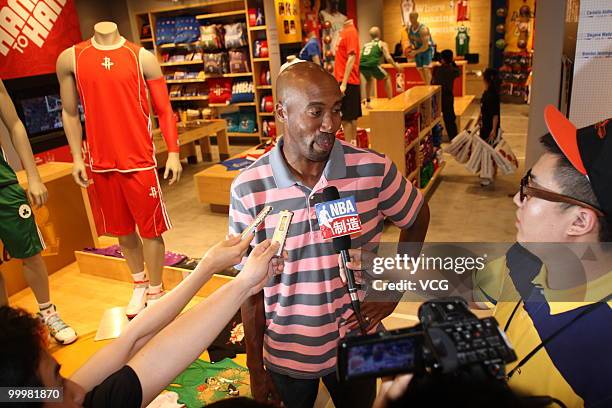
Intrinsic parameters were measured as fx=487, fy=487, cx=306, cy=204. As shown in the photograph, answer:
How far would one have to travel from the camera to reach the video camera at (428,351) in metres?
0.67

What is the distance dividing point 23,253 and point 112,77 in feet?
3.67

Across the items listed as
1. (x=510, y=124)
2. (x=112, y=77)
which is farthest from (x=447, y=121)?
(x=112, y=77)

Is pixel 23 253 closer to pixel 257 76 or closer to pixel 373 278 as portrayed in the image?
pixel 373 278

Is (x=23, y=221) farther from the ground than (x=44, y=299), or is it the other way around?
(x=23, y=221)

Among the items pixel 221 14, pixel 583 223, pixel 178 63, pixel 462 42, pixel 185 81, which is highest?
pixel 221 14

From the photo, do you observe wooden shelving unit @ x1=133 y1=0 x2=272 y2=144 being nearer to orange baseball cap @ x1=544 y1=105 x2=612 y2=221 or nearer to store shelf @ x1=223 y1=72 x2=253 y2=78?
store shelf @ x1=223 y1=72 x2=253 y2=78

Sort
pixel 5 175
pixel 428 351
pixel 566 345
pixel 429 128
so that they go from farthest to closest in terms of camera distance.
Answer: pixel 429 128
pixel 5 175
pixel 566 345
pixel 428 351

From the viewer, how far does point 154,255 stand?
3.02 m

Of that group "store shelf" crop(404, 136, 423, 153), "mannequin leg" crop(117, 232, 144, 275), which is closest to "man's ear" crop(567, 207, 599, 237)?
"mannequin leg" crop(117, 232, 144, 275)

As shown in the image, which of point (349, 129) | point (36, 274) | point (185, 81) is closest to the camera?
point (36, 274)

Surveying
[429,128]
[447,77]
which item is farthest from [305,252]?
[447,77]

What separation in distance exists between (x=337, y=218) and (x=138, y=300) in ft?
7.13

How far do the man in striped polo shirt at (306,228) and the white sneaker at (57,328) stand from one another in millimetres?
1749

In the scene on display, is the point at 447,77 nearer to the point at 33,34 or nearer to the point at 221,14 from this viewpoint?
the point at 221,14
